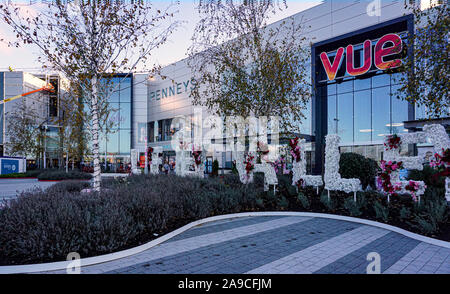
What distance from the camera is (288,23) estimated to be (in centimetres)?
2477

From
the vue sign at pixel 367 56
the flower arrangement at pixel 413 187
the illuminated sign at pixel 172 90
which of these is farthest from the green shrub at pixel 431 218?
the illuminated sign at pixel 172 90

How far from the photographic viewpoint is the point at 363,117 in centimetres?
2267

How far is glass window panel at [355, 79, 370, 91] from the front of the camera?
22578 millimetres

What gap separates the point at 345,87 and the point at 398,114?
4.97 meters

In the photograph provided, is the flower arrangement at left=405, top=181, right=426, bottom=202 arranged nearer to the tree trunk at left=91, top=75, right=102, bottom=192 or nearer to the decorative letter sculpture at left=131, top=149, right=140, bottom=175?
the tree trunk at left=91, top=75, right=102, bottom=192

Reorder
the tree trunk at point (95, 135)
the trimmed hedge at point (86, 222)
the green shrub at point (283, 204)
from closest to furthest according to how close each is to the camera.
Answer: the trimmed hedge at point (86, 222) → the green shrub at point (283, 204) → the tree trunk at point (95, 135)

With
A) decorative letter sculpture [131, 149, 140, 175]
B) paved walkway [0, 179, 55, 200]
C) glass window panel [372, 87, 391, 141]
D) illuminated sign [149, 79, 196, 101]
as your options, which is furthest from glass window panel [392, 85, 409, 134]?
illuminated sign [149, 79, 196, 101]

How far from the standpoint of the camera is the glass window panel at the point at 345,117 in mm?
23250

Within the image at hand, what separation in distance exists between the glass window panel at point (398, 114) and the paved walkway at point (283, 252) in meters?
16.9

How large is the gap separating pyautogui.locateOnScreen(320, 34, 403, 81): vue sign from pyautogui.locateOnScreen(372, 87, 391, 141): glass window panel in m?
2.81

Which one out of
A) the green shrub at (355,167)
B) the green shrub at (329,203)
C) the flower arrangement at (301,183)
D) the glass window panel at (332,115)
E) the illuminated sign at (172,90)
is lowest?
the green shrub at (329,203)

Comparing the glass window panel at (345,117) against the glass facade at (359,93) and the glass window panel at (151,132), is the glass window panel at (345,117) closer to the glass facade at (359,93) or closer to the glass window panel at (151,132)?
the glass facade at (359,93)

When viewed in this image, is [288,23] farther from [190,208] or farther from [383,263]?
[383,263]

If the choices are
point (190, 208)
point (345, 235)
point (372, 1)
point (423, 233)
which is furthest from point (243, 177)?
point (372, 1)
